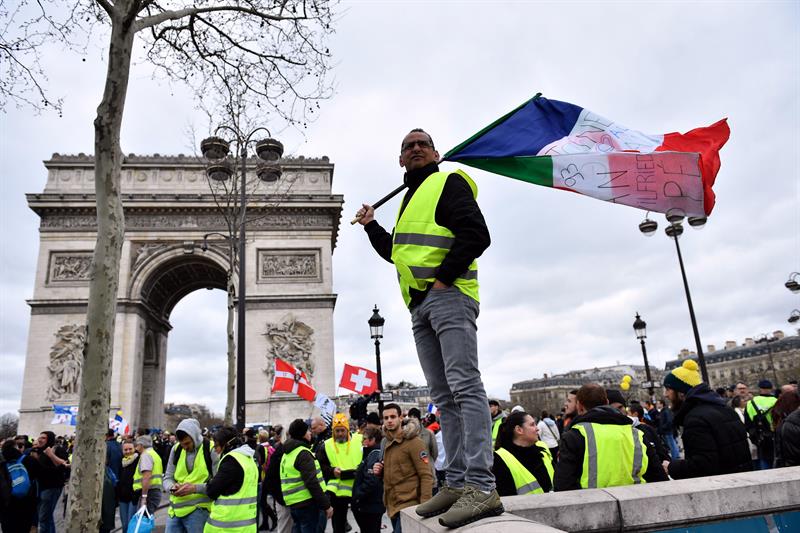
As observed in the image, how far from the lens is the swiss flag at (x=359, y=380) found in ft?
50.3

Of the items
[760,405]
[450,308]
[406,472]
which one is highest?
[450,308]

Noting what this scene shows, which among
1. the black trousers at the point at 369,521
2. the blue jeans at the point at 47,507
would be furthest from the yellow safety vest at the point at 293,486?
the blue jeans at the point at 47,507

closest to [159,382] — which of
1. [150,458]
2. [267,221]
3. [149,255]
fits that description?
[149,255]

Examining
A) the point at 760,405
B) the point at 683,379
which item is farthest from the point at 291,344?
the point at 683,379

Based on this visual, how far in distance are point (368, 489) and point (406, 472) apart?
48.3 inches

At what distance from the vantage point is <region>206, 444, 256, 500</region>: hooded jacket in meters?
4.77

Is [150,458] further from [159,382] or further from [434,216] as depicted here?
[159,382]

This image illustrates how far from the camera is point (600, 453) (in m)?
3.22

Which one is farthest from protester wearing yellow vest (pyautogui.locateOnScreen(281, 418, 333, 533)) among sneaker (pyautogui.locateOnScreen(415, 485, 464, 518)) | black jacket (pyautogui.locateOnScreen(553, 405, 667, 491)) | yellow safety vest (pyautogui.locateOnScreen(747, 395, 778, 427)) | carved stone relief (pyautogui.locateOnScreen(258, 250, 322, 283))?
carved stone relief (pyautogui.locateOnScreen(258, 250, 322, 283))

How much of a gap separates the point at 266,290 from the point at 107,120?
21104mm

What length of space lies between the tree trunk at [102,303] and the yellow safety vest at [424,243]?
12.6 feet

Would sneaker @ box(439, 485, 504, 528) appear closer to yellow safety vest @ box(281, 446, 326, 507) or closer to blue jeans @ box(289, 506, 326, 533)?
yellow safety vest @ box(281, 446, 326, 507)

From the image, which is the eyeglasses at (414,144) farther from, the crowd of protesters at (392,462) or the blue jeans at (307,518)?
the blue jeans at (307,518)

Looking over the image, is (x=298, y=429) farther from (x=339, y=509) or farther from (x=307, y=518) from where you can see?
(x=339, y=509)
